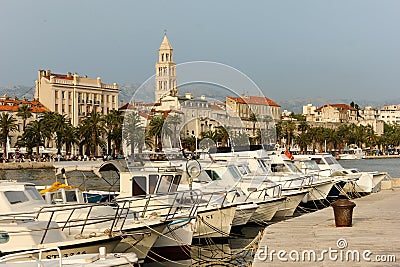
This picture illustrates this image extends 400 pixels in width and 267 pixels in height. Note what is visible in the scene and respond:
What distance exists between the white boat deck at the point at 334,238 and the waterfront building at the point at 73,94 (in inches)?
5481

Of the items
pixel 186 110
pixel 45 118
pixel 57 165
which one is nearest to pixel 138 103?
pixel 186 110

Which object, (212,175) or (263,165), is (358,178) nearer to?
(263,165)

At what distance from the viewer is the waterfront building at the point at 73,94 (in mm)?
161750

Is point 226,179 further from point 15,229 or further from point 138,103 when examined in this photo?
point 15,229

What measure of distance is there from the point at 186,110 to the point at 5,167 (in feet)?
277

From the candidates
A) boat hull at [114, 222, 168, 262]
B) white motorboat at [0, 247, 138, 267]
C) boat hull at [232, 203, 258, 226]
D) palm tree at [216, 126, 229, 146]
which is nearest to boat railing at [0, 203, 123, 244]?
boat hull at [114, 222, 168, 262]

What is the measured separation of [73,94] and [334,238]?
149805 millimetres

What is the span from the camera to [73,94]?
543 ft

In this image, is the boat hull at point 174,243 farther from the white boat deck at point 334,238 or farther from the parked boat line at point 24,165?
the parked boat line at point 24,165

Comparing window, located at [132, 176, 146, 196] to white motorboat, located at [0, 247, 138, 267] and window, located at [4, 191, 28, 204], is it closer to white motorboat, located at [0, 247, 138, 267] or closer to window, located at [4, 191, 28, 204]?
window, located at [4, 191, 28, 204]

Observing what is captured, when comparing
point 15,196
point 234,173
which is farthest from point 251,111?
point 15,196

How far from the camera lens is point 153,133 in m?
34.3

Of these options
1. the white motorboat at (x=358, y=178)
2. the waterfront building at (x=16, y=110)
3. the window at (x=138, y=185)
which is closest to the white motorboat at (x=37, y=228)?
the window at (x=138, y=185)

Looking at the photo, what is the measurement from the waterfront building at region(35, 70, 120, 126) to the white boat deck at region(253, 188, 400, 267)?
139 metres
